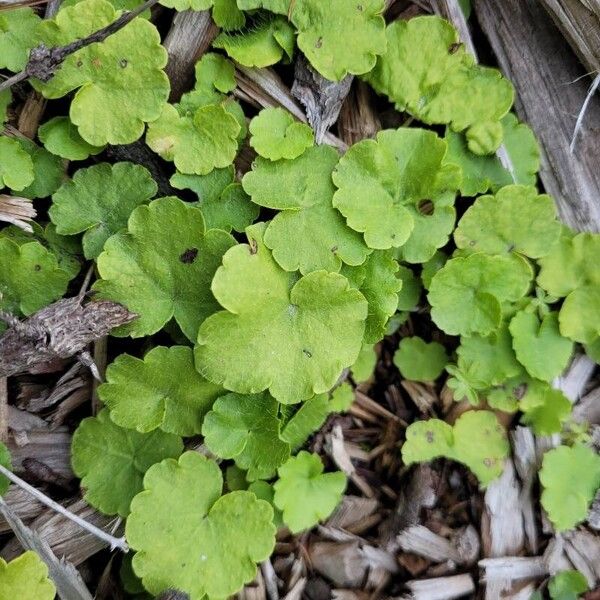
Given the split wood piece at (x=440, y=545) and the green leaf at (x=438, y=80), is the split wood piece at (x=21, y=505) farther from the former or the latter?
the green leaf at (x=438, y=80)

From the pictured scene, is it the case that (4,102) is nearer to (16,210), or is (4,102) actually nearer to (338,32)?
(16,210)

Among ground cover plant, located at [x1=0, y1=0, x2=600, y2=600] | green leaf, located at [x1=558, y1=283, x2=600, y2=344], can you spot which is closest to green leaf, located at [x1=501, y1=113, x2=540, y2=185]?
ground cover plant, located at [x1=0, y1=0, x2=600, y2=600]

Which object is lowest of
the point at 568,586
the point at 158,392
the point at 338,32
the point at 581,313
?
the point at 568,586

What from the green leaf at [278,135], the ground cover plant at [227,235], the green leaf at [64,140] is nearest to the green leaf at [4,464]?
the ground cover plant at [227,235]

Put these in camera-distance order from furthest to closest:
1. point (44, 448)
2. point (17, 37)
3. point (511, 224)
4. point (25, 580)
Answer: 1. point (511, 224)
2. point (44, 448)
3. point (17, 37)
4. point (25, 580)

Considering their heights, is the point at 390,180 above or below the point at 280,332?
above

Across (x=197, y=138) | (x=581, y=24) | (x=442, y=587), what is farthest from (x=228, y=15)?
(x=442, y=587)

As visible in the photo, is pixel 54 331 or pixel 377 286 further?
pixel 377 286

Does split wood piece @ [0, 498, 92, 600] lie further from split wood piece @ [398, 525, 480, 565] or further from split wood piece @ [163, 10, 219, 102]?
split wood piece @ [163, 10, 219, 102]
